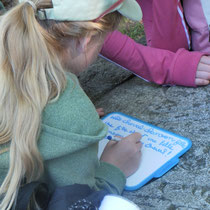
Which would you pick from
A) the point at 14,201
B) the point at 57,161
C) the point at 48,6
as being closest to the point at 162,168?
the point at 57,161

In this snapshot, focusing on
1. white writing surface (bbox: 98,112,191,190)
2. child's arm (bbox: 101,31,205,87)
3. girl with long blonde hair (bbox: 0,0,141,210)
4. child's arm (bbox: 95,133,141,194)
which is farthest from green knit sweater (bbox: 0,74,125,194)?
child's arm (bbox: 101,31,205,87)

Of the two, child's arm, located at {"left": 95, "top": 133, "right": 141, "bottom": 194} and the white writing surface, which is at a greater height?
child's arm, located at {"left": 95, "top": 133, "right": 141, "bottom": 194}

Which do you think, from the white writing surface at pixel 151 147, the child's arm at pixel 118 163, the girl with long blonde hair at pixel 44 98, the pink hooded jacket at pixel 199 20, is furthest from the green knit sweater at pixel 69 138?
the pink hooded jacket at pixel 199 20

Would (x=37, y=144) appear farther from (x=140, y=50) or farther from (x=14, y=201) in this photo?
(x=140, y=50)

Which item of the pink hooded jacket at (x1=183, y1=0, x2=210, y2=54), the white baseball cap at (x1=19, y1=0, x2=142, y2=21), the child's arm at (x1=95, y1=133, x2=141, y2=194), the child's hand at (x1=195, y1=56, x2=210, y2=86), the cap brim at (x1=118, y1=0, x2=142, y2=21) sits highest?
the white baseball cap at (x1=19, y1=0, x2=142, y2=21)

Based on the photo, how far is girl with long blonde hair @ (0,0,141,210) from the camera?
1000 millimetres

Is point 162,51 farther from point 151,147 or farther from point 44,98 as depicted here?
point 44,98

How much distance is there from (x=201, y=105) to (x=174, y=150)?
310 mm

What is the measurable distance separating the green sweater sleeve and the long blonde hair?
0.89 feet

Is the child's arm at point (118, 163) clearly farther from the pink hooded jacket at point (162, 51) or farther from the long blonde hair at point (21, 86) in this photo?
the pink hooded jacket at point (162, 51)

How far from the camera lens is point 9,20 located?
1005 millimetres

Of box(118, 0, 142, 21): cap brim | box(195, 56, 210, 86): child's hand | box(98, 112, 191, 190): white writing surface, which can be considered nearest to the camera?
box(118, 0, 142, 21): cap brim

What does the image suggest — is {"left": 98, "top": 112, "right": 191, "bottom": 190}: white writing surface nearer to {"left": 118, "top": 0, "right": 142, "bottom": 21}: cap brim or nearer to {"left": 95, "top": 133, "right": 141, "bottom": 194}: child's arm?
{"left": 95, "top": 133, "right": 141, "bottom": 194}: child's arm

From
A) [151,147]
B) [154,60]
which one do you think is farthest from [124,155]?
[154,60]
